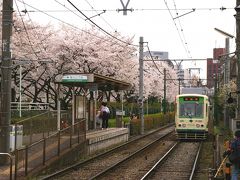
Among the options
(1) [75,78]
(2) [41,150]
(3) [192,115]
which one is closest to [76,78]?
(1) [75,78]

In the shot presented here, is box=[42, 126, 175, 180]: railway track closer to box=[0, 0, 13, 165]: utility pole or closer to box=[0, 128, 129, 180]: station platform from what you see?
box=[0, 128, 129, 180]: station platform

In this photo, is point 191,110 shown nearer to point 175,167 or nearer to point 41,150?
point 175,167

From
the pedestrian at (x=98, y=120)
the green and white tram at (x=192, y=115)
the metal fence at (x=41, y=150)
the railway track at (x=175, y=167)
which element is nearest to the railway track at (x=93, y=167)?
the metal fence at (x=41, y=150)

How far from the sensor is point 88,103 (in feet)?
81.6

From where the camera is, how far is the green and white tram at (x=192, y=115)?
30.0 metres

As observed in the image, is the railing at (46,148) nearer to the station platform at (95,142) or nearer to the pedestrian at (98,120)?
the station platform at (95,142)

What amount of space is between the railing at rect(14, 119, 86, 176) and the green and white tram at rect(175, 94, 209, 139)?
12.1 metres

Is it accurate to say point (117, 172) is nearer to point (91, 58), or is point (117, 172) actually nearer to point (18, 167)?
point (18, 167)

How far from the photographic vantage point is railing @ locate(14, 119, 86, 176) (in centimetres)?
1345

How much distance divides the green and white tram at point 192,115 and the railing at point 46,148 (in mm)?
12089

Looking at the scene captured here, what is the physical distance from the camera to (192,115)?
30.2 meters

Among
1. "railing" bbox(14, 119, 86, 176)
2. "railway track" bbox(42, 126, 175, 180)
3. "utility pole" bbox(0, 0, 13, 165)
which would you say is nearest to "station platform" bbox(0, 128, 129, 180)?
"railing" bbox(14, 119, 86, 176)

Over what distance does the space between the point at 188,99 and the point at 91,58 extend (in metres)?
13.6

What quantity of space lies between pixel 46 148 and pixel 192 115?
16508 mm
